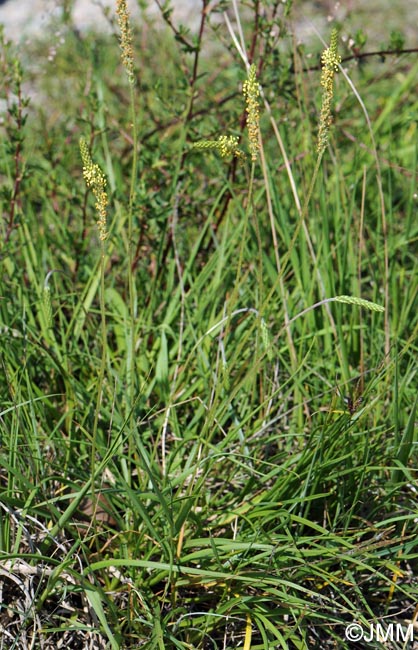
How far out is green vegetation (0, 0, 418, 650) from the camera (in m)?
1.68

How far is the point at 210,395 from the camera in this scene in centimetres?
197

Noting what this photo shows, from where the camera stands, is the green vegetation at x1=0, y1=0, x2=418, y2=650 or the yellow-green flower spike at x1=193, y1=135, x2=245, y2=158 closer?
the yellow-green flower spike at x1=193, y1=135, x2=245, y2=158

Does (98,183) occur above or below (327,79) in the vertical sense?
below

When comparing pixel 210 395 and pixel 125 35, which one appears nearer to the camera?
pixel 125 35

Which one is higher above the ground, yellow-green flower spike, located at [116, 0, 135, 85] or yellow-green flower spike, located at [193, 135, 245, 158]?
yellow-green flower spike, located at [116, 0, 135, 85]

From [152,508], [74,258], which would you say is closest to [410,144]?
[74,258]

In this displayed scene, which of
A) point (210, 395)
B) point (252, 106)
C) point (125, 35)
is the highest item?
point (125, 35)

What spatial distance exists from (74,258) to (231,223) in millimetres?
565

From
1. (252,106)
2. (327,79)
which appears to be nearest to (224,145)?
(252,106)

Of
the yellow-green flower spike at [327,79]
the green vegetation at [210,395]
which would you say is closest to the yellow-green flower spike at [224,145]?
the green vegetation at [210,395]

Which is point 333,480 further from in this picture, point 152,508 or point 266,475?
point 152,508

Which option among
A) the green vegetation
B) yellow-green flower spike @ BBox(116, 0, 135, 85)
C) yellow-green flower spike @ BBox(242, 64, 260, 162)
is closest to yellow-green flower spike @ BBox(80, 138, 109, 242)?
the green vegetation

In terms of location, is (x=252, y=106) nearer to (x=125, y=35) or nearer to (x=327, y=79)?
(x=327, y=79)

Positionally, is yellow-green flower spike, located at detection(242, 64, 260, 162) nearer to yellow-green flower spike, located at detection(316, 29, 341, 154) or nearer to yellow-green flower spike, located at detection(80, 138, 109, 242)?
yellow-green flower spike, located at detection(316, 29, 341, 154)
